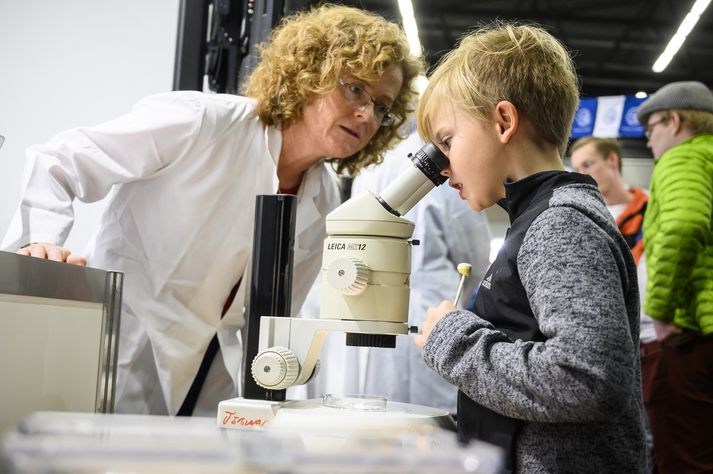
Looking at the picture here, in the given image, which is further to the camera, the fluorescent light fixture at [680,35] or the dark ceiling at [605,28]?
the dark ceiling at [605,28]

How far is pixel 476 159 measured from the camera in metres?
1.00

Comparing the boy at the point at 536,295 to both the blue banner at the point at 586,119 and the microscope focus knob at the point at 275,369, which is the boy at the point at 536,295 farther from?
the blue banner at the point at 586,119

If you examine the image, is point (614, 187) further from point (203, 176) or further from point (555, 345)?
point (555, 345)

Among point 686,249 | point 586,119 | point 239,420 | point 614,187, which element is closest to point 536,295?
point 239,420

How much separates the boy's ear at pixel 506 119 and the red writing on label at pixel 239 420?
509 millimetres

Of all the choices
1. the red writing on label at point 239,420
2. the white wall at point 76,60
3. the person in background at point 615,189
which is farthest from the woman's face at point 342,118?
the person in background at point 615,189

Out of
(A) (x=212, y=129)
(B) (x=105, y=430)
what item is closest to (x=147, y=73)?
(A) (x=212, y=129)

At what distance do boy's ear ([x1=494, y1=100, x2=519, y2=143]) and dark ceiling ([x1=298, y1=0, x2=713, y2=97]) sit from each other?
5905 millimetres

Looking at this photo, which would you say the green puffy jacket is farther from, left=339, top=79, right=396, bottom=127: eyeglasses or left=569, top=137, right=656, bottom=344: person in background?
left=339, top=79, right=396, bottom=127: eyeglasses

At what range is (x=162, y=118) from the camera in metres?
1.43

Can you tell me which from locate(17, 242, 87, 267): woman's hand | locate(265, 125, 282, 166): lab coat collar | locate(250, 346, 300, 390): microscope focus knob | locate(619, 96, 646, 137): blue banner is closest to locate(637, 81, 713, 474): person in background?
locate(265, 125, 282, 166): lab coat collar

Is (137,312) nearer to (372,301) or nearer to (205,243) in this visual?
(205,243)

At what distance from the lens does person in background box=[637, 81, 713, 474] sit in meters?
2.37

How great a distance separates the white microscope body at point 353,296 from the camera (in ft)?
3.05
